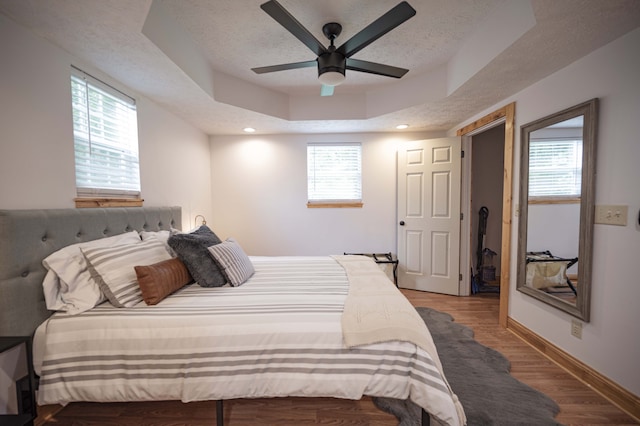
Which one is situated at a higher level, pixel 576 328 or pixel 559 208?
pixel 559 208

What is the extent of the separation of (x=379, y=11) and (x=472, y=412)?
2.58 m

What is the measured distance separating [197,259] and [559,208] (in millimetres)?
2766

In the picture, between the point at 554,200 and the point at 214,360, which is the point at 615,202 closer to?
the point at 554,200

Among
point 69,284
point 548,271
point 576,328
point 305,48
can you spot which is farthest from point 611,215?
point 69,284

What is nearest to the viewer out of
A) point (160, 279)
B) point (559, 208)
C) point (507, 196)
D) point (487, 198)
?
point (160, 279)

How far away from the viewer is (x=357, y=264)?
2.20 m

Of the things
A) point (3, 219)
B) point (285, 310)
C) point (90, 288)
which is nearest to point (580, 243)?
point (285, 310)

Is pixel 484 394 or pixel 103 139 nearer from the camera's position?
pixel 484 394

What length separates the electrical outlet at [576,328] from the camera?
1.73m

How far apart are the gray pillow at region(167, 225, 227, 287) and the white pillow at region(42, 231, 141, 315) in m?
0.46

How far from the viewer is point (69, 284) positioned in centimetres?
135

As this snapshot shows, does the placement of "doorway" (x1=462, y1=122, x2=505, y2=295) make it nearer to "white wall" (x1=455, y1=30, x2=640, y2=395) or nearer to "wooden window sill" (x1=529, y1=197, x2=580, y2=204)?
"wooden window sill" (x1=529, y1=197, x2=580, y2=204)

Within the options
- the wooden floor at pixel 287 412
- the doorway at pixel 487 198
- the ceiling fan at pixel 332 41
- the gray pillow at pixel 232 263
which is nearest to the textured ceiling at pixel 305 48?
the ceiling fan at pixel 332 41

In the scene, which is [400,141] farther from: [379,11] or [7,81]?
[7,81]
